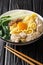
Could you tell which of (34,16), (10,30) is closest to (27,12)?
(34,16)

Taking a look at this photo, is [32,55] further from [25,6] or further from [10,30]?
[25,6]


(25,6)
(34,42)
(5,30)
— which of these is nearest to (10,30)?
(5,30)

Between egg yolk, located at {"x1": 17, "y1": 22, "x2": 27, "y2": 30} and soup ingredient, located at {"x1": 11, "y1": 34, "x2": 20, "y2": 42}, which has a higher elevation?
egg yolk, located at {"x1": 17, "y1": 22, "x2": 27, "y2": 30}

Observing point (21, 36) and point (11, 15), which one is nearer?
point (21, 36)

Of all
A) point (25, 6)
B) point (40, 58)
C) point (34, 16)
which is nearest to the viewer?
point (40, 58)

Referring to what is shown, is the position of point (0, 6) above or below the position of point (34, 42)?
above

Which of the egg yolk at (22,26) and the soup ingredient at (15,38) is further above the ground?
the egg yolk at (22,26)

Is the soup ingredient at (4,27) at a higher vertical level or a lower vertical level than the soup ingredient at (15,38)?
higher

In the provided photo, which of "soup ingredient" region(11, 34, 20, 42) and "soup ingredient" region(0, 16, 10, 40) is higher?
"soup ingredient" region(0, 16, 10, 40)

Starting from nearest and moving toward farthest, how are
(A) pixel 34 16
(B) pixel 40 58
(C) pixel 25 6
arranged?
(B) pixel 40 58 < (A) pixel 34 16 < (C) pixel 25 6

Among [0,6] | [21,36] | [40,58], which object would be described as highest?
[0,6]
